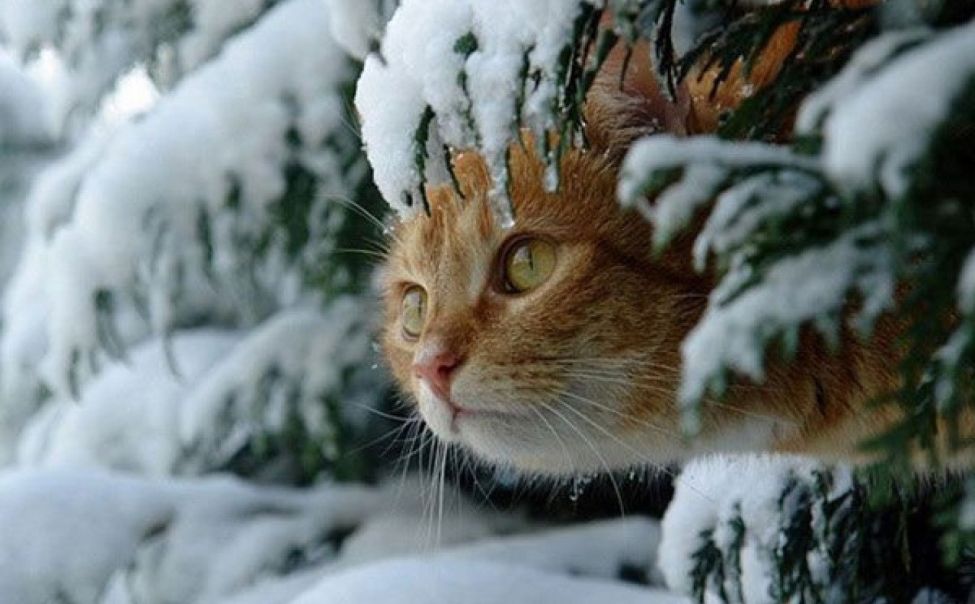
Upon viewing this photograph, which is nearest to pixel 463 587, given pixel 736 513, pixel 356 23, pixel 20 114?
pixel 736 513

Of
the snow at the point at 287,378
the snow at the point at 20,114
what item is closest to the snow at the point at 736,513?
the snow at the point at 287,378

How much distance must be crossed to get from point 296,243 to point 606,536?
0.68 metres

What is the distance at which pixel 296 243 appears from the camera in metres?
2.26

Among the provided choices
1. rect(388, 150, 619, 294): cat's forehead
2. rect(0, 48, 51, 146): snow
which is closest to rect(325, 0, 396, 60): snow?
rect(388, 150, 619, 294): cat's forehead

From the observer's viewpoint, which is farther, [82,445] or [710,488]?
[82,445]

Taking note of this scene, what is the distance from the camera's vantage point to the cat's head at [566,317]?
1123 millimetres

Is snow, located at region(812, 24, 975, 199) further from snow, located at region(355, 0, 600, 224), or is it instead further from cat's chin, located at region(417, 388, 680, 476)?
cat's chin, located at region(417, 388, 680, 476)

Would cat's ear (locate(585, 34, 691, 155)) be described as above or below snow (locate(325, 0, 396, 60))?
below

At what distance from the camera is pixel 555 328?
1.14 meters

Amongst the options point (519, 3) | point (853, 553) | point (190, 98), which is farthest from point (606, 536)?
point (519, 3)

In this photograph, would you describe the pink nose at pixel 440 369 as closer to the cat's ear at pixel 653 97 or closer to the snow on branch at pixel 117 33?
the cat's ear at pixel 653 97

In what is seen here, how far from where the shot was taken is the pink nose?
3.82 feet

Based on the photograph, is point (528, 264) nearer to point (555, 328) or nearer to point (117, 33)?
point (555, 328)

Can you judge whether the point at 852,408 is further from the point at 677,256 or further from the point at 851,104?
the point at 851,104
